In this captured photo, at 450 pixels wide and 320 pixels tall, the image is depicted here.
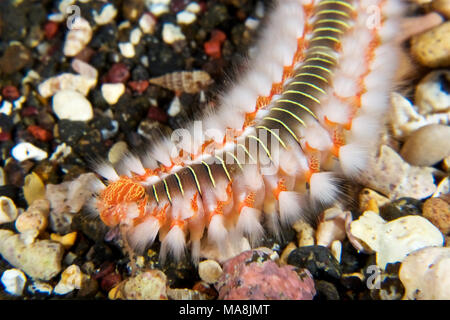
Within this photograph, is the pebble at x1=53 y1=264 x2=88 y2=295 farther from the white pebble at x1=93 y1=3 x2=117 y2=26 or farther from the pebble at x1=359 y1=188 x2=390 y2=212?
the white pebble at x1=93 y1=3 x2=117 y2=26

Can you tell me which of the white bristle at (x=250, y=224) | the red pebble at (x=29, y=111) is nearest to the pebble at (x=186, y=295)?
the white bristle at (x=250, y=224)

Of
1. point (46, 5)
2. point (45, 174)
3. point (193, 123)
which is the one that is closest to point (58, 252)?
point (45, 174)

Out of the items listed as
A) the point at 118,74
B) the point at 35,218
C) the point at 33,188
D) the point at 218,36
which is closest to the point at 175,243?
the point at 35,218

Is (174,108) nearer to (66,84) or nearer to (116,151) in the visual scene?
(116,151)

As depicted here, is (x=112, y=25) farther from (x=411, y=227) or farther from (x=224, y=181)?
(x=411, y=227)

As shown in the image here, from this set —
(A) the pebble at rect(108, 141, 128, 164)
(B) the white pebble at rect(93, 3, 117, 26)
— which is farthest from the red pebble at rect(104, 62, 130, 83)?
(A) the pebble at rect(108, 141, 128, 164)

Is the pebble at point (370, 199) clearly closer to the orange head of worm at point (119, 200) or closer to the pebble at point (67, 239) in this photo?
the orange head of worm at point (119, 200)
